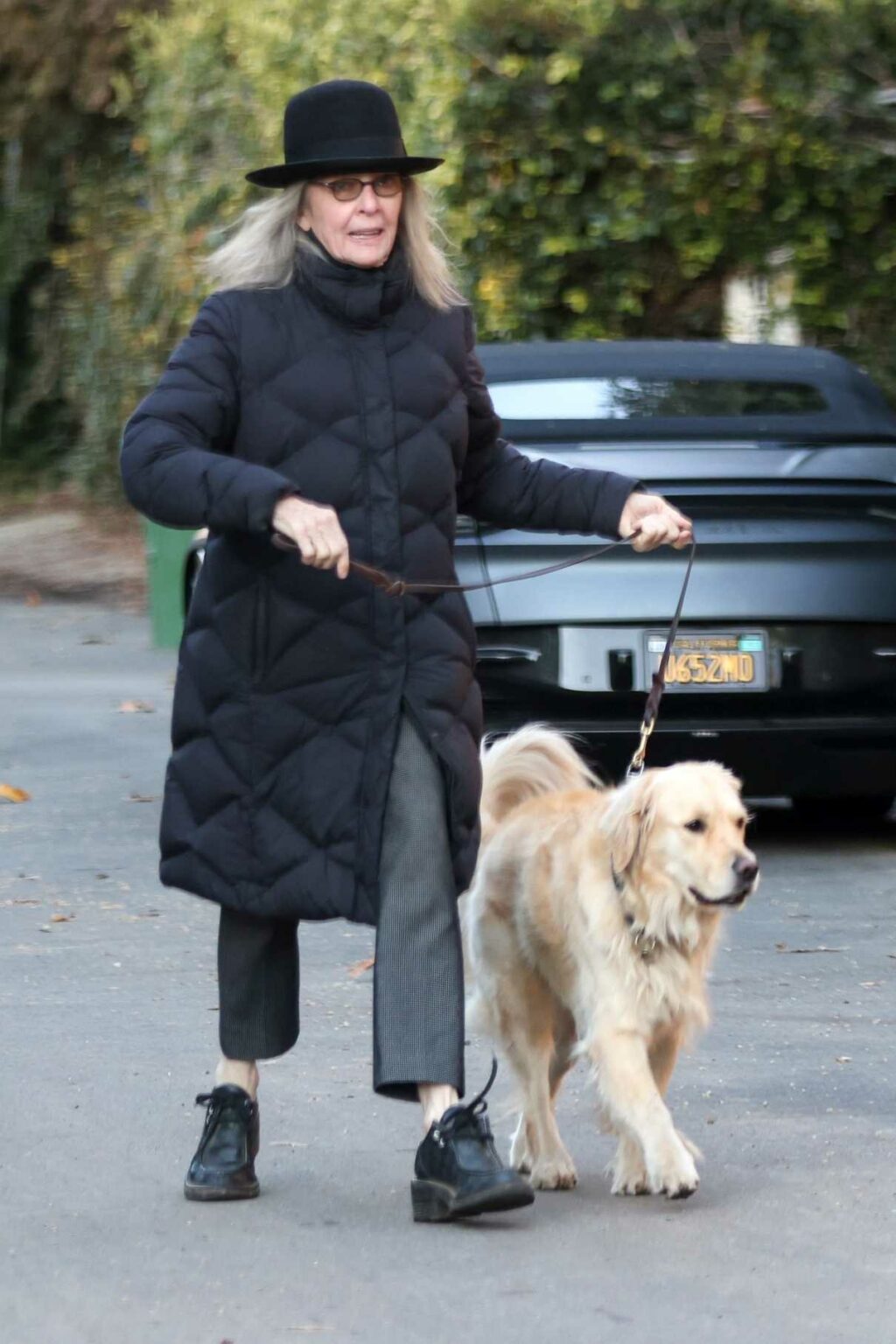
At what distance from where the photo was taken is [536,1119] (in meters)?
4.57

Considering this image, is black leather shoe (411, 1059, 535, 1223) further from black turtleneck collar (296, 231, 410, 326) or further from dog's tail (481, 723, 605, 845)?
black turtleneck collar (296, 231, 410, 326)

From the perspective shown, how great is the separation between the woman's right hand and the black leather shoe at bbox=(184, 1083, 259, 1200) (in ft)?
3.62

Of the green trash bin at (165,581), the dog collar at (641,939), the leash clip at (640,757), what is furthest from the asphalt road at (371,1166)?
the green trash bin at (165,581)

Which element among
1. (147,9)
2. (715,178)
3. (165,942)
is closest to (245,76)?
(147,9)

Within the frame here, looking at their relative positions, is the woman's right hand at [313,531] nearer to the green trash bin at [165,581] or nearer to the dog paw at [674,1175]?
the dog paw at [674,1175]

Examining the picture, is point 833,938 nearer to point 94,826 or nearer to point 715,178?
point 94,826

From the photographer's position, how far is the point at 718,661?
734 centimetres

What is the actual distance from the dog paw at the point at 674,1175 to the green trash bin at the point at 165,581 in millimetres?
10441

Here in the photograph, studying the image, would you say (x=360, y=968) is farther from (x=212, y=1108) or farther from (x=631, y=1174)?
(x=631, y=1174)

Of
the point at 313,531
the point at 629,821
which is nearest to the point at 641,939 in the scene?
the point at 629,821

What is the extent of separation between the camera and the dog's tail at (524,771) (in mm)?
4957

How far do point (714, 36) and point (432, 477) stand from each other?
33.4 feet

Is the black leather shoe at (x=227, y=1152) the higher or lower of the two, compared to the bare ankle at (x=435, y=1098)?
lower

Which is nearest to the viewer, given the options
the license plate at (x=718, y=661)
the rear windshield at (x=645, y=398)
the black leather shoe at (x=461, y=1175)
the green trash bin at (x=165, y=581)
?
the black leather shoe at (x=461, y=1175)
